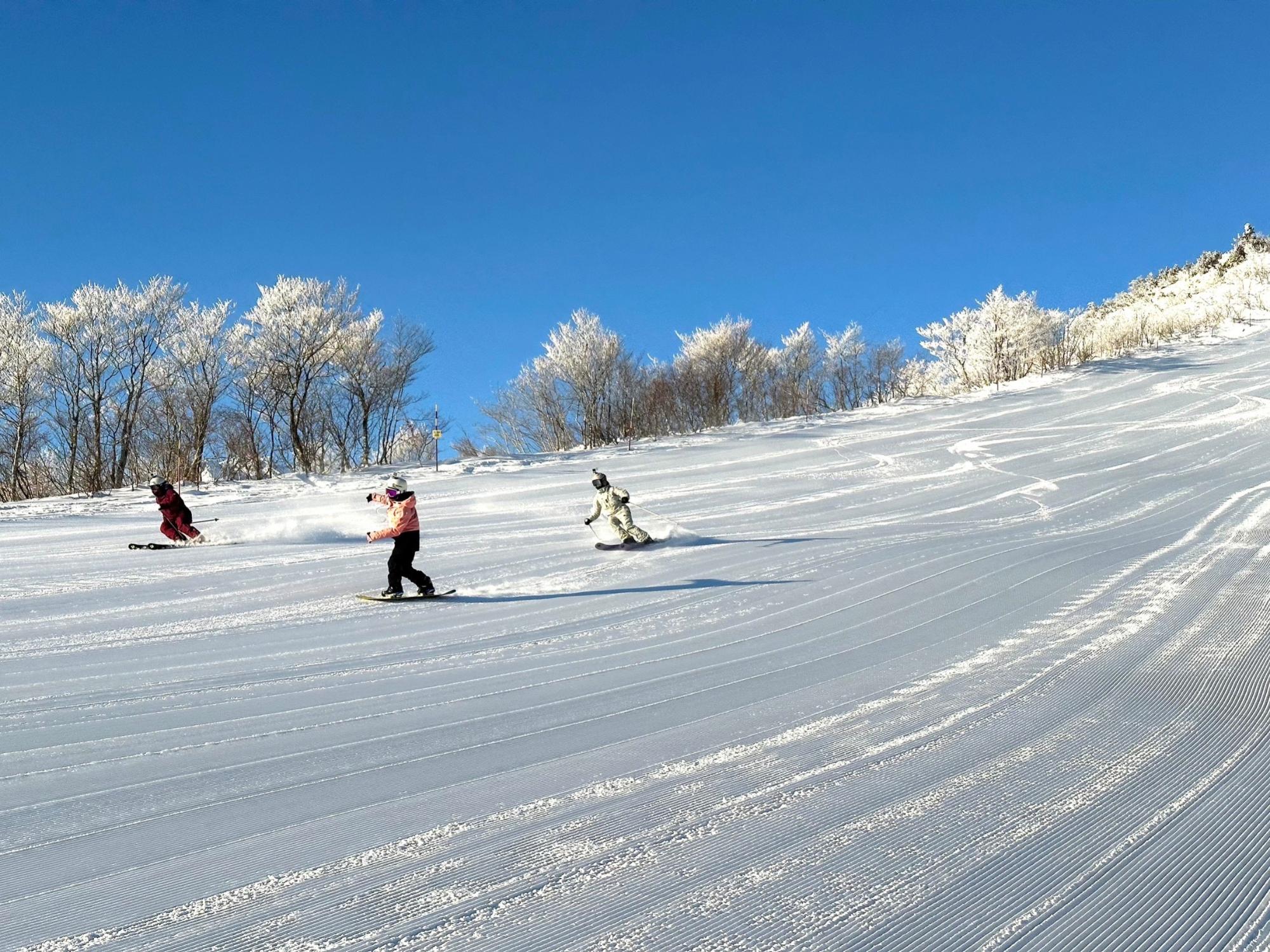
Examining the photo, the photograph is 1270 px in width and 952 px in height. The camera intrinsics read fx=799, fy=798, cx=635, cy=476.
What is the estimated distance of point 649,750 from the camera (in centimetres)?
431

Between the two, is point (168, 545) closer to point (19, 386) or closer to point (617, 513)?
point (617, 513)

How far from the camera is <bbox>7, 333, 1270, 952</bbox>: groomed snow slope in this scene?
2.74 metres

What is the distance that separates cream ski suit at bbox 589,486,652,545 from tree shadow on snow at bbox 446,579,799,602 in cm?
250

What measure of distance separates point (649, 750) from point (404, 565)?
5208 mm

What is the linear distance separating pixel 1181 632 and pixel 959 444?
17.7 m

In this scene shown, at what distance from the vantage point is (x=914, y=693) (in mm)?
5297

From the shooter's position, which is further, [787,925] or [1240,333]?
[1240,333]

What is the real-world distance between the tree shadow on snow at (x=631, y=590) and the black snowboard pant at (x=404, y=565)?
425mm

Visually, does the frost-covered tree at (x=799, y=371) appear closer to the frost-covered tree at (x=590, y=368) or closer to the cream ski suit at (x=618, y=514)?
the frost-covered tree at (x=590, y=368)

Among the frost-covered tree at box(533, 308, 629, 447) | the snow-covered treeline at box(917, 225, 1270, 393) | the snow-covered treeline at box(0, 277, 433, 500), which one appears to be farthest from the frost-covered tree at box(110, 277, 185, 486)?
the snow-covered treeline at box(917, 225, 1270, 393)

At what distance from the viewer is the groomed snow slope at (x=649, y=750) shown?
8.98 feet

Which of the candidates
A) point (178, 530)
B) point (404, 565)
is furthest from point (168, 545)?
point (404, 565)

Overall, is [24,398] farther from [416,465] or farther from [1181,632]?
[1181,632]

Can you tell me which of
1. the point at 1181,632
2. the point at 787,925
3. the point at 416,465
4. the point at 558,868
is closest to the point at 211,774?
the point at 558,868
